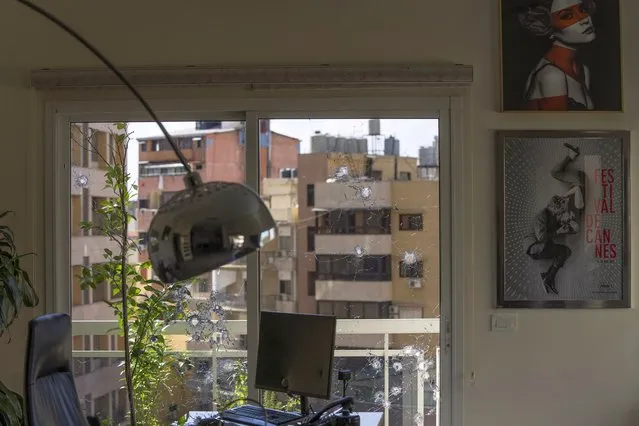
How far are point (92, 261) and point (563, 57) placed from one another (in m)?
2.73

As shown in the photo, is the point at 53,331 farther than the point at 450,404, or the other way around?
the point at 450,404

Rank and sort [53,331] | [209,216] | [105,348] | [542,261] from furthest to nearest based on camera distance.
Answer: [105,348] < [542,261] < [53,331] < [209,216]

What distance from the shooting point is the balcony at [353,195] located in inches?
144

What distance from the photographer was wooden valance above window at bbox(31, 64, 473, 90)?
354cm

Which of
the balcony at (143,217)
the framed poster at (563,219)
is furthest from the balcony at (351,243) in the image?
the balcony at (143,217)

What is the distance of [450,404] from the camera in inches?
141

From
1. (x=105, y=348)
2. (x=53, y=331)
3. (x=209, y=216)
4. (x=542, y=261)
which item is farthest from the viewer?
(x=105, y=348)

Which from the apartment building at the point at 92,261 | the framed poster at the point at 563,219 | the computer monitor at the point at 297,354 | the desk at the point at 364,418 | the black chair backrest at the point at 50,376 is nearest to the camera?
the black chair backrest at the point at 50,376

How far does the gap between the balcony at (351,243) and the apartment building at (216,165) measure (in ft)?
1.37

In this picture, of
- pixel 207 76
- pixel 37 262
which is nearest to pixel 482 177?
pixel 207 76

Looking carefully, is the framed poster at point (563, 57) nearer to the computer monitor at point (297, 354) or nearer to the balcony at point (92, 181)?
the computer monitor at point (297, 354)

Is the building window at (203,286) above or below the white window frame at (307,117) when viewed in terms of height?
below

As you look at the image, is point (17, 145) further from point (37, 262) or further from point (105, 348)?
point (105, 348)

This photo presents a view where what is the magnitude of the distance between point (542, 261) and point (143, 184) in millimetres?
2161
